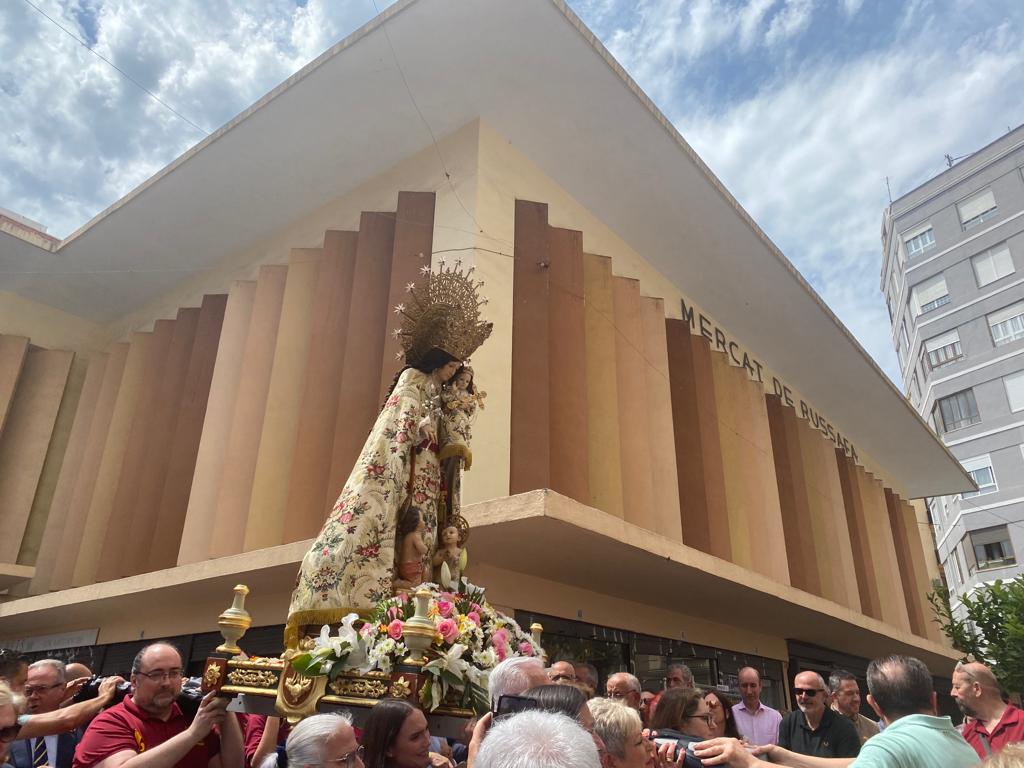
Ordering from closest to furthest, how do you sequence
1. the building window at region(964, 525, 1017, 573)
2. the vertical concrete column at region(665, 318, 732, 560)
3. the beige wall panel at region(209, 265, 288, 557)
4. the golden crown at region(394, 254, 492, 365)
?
the golden crown at region(394, 254, 492, 365) < the beige wall panel at region(209, 265, 288, 557) < the vertical concrete column at region(665, 318, 732, 560) < the building window at region(964, 525, 1017, 573)

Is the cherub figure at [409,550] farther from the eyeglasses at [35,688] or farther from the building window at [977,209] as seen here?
the building window at [977,209]

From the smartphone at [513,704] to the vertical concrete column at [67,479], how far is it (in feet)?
36.0

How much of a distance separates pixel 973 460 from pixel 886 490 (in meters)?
13.8

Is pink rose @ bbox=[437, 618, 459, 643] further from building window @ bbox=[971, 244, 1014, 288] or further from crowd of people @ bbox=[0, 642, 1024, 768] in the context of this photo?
building window @ bbox=[971, 244, 1014, 288]

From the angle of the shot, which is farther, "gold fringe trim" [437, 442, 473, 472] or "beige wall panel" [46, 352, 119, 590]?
"beige wall panel" [46, 352, 119, 590]

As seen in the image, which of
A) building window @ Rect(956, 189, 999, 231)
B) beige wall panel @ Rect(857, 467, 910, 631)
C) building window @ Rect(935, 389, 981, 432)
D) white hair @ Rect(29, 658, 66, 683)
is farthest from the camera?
building window @ Rect(956, 189, 999, 231)

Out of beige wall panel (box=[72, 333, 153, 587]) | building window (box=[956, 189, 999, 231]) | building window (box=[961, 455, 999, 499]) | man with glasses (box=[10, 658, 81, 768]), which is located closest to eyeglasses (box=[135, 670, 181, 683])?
man with glasses (box=[10, 658, 81, 768])

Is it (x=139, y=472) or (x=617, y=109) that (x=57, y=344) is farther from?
(x=617, y=109)

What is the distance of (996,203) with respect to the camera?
30047 millimetres

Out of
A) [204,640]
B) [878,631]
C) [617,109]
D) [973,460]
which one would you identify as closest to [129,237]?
[204,640]

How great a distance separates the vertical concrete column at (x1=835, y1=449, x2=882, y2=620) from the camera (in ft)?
46.1

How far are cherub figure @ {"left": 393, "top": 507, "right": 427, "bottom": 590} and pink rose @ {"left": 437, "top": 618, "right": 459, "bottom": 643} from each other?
538mm

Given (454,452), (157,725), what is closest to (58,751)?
(157,725)

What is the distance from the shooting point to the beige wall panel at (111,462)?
10.7 metres
